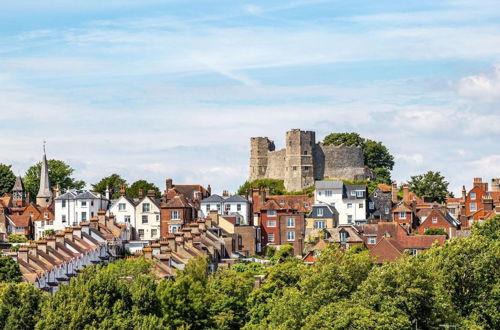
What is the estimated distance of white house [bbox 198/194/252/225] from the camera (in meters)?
136

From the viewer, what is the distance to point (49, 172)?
166000 mm

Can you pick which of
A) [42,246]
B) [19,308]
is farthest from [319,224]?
[19,308]

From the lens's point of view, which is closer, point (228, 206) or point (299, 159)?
point (228, 206)

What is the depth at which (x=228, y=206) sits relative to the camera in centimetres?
13738

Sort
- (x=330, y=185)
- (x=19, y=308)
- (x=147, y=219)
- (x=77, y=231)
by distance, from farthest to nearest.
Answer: (x=330, y=185) → (x=147, y=219) → (x=77, y=231) → (x=19, y=308)

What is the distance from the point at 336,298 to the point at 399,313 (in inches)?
261

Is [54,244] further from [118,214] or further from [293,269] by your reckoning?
[118,214]

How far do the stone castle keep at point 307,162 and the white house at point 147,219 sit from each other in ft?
131

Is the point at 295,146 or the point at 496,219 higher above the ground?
the point at 295,146

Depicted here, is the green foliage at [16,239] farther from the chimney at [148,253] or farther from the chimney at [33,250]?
the chimney at [33,250]

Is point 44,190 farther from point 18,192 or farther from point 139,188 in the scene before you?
point 139,188

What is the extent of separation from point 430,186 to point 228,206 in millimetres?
31666

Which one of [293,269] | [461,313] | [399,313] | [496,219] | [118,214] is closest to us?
[399,313]

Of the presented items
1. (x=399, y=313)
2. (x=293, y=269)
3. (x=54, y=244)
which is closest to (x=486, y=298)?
(x=399, y=313)
